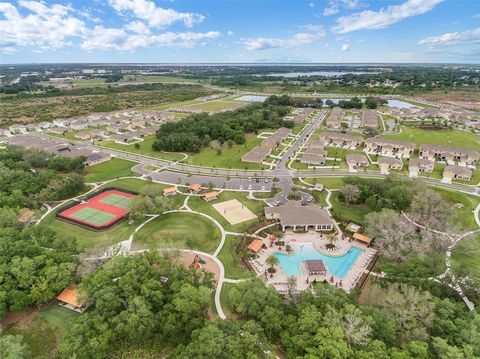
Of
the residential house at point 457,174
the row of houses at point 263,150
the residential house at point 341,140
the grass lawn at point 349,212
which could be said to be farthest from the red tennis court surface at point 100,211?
the residential house at point 457,174

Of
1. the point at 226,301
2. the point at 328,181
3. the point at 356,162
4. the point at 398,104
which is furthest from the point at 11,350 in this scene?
the point at 398,104

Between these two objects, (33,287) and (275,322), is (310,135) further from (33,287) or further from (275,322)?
(33,287)

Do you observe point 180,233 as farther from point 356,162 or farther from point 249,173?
point 356,162

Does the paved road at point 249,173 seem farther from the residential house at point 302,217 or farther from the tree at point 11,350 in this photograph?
the tree at point 11,350

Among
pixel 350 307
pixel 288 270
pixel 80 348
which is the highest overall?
pixel 350 307

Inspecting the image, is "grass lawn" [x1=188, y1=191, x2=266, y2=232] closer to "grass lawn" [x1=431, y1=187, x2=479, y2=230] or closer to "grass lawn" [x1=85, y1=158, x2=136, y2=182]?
"grass lawn" [x1=85, y1=158, x2=136, y2=182]

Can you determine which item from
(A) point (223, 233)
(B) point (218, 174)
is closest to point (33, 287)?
(A) point (223, 233)

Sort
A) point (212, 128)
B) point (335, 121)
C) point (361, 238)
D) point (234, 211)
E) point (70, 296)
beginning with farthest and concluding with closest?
point (335, 121)
point (212, 128)
point (234, 211)
point (361, 238)
point (70, 296)
